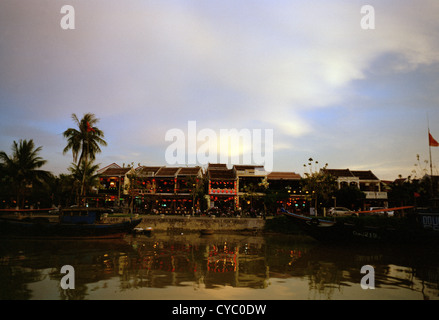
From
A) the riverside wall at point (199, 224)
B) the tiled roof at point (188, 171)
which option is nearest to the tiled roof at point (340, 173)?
the riverside wall at point (199, 224)

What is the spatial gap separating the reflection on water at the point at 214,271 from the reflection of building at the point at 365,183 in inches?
906

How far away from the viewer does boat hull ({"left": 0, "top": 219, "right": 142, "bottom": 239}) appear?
69.8 feet

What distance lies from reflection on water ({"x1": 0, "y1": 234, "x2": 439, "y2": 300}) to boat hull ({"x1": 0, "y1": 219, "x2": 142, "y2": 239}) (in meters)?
2.28

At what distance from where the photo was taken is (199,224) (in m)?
28.2

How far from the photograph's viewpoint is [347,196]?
36500mm

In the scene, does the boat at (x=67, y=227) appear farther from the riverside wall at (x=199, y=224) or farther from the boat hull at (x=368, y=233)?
the boat hull at (x=368, y=233)

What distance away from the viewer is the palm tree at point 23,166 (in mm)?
26953

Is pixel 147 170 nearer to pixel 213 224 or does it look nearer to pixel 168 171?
pixel 168 171

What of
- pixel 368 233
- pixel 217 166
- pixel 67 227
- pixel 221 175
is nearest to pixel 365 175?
pixel 221 175

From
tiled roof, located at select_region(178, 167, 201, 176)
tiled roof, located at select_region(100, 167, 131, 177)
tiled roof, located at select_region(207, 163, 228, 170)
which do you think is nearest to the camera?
tiled roof, located at select_region(100, 167, 131, 177)

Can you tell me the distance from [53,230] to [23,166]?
10150 mm

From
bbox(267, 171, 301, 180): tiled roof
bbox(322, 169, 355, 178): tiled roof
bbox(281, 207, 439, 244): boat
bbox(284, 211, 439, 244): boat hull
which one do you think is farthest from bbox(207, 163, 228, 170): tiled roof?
bbox(284, 211, 439, 244): boat hull

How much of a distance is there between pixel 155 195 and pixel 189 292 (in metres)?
33.0

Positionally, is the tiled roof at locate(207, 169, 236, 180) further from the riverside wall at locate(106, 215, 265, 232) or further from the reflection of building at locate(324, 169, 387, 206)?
the reflection of building at locate(324, 169, 387, 206)
